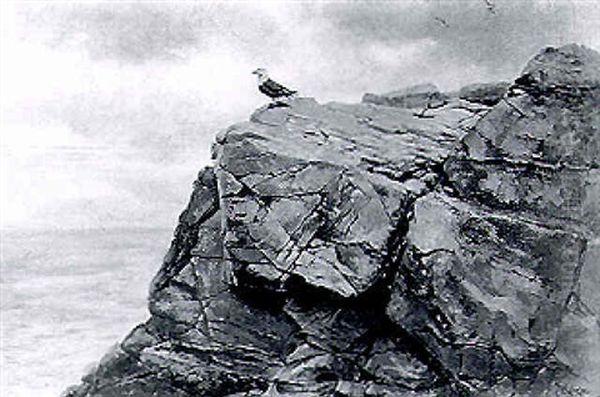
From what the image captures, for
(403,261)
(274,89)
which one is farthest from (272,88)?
(403,261)

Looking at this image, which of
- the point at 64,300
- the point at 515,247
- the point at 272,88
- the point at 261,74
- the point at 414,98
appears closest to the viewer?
the point at 515,247

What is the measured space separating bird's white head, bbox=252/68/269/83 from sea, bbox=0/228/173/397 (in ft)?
31.3

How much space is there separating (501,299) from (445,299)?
1.34m

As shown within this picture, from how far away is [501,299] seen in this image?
69.7ft

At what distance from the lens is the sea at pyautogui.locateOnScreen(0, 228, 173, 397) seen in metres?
44.9

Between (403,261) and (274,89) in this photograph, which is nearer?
(403,261)

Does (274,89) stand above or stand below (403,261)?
above

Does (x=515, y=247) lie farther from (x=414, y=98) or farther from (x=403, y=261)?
(x=414, y=98)

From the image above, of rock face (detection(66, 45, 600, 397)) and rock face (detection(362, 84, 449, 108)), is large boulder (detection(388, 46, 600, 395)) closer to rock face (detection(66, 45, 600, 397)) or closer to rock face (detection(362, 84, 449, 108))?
rock face (detection(66, 45, 600, 397))

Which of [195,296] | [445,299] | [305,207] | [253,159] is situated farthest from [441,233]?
[195,296]

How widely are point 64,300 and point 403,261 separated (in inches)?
1785

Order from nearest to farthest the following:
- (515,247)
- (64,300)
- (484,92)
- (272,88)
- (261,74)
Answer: (515,247) < (272,88) < (261,74) < (484,92) < (64,300)

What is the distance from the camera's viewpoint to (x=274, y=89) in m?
27.0

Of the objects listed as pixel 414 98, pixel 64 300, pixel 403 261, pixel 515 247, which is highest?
pixel 414 98
